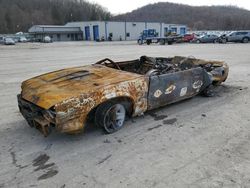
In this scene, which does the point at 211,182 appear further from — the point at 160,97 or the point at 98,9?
the point at 98,9

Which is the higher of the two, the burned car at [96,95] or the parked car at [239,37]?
the parked car at [239,37]

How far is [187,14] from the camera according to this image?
128500 millimetres

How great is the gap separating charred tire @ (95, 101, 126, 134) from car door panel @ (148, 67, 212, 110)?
66 centimetres

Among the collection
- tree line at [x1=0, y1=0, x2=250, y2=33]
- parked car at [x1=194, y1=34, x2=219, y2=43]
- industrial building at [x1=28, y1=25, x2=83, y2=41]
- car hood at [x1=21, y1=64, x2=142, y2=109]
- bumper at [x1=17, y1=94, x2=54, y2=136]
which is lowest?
bumper at [x1=17, y1=94, x2=54, y2=136]

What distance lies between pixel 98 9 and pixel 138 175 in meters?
126

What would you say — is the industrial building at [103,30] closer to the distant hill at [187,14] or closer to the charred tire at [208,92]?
the distant hill at [187,14]

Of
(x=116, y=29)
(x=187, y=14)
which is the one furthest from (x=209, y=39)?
(x=187, y=14)

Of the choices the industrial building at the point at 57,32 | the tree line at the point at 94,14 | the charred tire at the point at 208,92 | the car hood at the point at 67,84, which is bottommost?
the charred tire at the point at 208,92

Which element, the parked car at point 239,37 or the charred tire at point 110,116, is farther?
the parked car at point 239,37

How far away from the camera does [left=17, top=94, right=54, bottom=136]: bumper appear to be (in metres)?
3.37

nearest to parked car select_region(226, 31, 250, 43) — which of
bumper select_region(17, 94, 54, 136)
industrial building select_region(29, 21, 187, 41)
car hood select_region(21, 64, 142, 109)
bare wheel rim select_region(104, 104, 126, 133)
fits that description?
industrial building select_region(29, 21, 187, 41)

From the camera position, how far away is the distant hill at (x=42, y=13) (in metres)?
99.0

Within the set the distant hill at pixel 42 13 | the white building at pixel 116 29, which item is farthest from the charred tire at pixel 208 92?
the distant hill at pixel 42 13

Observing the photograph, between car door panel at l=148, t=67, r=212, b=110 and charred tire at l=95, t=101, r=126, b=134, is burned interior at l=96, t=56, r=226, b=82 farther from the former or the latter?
charred tire at l=95, t=101, r=126, b=134
